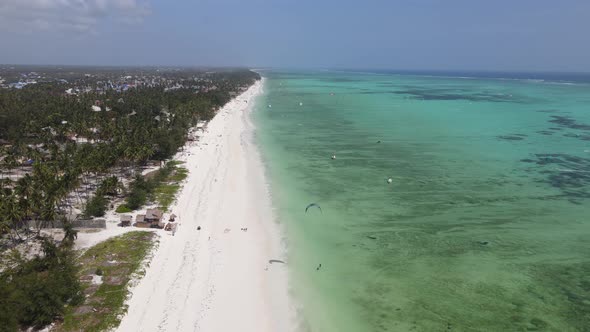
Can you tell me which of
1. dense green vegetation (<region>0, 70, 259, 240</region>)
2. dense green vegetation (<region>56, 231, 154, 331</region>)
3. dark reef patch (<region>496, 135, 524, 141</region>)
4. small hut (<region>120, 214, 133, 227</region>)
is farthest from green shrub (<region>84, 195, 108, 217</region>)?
dark reef patch (<region>496, 135, 524, 141</region>)

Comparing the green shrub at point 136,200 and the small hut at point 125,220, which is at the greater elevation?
the green shrub at point 136,200

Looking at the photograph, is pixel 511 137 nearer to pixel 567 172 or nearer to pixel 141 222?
pixel 567 172

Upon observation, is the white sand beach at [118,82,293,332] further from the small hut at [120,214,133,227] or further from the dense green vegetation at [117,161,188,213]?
the small hut at [120,214,133,227]

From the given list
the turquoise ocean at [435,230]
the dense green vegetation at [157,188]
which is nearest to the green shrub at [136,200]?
the dense green vegetation at [157,188]

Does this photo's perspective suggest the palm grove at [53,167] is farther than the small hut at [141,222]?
No

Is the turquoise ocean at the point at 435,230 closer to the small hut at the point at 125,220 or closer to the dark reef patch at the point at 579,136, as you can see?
the dark reef patch at the point at 579,136

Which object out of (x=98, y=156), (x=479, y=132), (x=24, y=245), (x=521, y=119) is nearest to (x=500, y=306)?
(x=24, y=245)

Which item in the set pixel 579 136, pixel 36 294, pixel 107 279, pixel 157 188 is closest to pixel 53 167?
pixel 157 188
